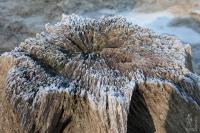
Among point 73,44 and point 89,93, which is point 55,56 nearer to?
point 73,44

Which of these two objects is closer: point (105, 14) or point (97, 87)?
point (97, 87)

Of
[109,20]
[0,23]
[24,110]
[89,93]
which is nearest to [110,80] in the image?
[89,93]

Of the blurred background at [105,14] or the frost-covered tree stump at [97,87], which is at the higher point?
the frost-covered tree stump at [97,87]

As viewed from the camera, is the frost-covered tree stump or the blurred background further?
the blurred background

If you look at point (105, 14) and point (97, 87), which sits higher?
point (97, 87)

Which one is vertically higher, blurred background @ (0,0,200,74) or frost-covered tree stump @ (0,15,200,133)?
frost-covered tree stump @ (0,15,200,133)
